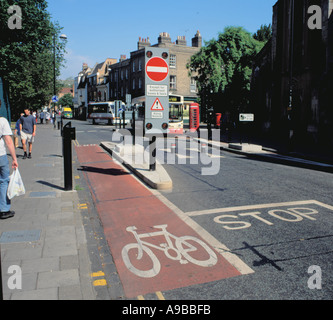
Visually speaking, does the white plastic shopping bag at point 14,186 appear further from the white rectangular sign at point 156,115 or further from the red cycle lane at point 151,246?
the white rectangular sign at point 156,115

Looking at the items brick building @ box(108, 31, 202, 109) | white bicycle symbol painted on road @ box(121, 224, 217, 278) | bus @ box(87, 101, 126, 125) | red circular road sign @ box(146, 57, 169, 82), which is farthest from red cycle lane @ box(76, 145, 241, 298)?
brick building @ box(108, 31, 202, 109)

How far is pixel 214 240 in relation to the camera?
513 centimetres

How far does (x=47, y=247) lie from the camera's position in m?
4.64

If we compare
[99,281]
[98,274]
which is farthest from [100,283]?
[98,274]

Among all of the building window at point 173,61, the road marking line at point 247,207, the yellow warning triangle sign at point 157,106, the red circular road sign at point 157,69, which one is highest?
the building window at point 173,61

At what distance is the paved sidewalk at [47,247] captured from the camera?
3551 mm

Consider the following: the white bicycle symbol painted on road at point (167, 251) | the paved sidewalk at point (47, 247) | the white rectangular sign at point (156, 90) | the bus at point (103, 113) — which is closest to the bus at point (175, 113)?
the white rectangular sign at point (156, 90)

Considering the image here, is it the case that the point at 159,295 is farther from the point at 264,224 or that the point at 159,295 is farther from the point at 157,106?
the point at 157,106

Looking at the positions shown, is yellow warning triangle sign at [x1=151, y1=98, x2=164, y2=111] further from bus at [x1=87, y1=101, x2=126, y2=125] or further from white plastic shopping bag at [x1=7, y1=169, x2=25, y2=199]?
bus at [x1=87, y1=101, x2=126, y2=125]

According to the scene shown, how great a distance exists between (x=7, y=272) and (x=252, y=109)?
28.2 metres

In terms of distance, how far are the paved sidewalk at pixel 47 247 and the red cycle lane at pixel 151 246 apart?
0.46m

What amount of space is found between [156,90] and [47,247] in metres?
6.06

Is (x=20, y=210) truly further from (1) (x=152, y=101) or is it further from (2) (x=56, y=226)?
(1) (x=152, y=101)

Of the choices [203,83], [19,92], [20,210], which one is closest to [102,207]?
[20,210]
